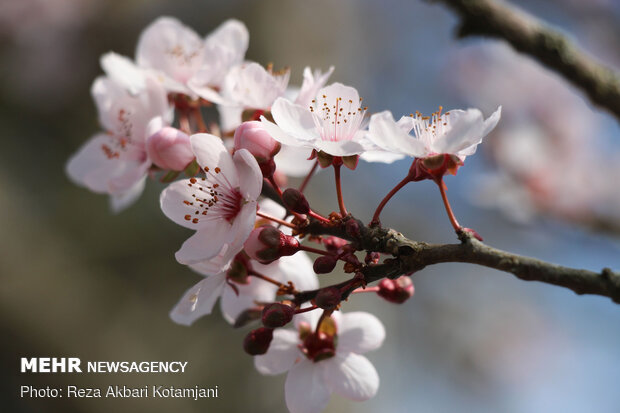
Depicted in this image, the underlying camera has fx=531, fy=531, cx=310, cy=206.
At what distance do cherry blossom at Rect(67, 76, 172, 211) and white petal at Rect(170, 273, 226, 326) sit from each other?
0.21 metres

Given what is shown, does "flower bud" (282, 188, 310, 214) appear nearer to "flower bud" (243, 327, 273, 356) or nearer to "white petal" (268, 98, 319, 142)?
"white petal" (268, 98, 319, 142)

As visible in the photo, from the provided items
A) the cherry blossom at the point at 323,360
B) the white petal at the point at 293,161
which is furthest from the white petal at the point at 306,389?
the white petal at the point at 293,161

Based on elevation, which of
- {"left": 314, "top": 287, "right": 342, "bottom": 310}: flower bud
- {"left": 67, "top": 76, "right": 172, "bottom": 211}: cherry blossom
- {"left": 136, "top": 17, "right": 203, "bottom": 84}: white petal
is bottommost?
{"left": 314, "top": 287, "right": 342, "bottom": 310}: flower bud

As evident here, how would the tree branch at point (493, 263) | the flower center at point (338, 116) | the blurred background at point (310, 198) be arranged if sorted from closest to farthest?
the tree branch at point (493, 263), the flower center at point (338, 116), the blurred background at point (310, 198)

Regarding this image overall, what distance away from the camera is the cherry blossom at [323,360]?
0.79 meters

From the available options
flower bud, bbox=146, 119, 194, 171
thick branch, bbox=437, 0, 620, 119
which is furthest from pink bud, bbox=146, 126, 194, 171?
thick branch, bbox=437, 0, 620, 119

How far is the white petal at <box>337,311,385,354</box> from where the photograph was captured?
0.85m

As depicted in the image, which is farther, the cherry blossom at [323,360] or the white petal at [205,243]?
the cherry blossom at [323,360]

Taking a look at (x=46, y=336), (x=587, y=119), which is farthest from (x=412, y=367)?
(x=46, y=336)

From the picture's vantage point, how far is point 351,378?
0.82m

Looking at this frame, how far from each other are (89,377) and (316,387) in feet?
6.79

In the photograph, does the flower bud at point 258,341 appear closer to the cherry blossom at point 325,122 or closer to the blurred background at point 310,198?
the cherry blossom at point 325,122

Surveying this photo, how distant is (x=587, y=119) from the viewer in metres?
3.21

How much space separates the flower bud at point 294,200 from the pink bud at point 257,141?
7 centimetres
